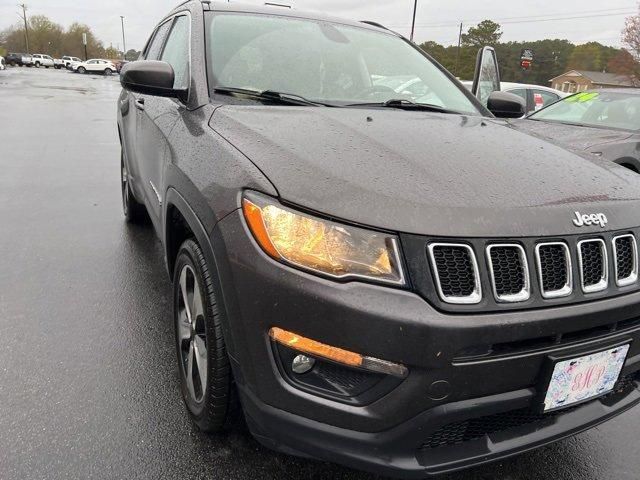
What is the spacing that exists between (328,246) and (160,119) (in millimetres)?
1766

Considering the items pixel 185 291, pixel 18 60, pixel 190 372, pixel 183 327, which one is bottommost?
pixel 18 60

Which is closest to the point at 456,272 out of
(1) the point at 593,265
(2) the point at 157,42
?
(1) the point at 593,265

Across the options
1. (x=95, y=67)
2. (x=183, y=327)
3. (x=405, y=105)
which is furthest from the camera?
(x=95, y=67)

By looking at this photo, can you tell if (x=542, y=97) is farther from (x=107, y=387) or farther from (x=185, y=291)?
(x=107, y=387)

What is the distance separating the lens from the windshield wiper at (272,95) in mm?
2473

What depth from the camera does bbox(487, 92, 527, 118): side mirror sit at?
3.34m

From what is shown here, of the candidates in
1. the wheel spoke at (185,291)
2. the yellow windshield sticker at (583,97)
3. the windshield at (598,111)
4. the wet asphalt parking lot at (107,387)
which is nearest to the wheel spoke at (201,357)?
the wheel spoke at (185,291)

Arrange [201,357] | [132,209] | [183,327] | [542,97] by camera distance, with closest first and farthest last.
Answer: [201,357] < [183,327] < [132,209] < [542,97]

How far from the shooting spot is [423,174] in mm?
1748

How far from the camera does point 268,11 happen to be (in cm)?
312

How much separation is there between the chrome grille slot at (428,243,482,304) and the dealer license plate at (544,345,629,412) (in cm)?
38

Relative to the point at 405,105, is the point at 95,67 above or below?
below

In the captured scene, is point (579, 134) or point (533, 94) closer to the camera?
point (579, 134)

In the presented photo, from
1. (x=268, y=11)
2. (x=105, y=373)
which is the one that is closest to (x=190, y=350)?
(x=105, y=373)
